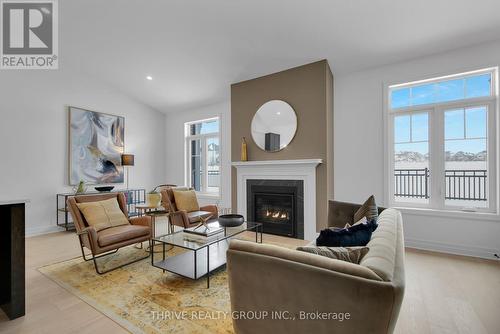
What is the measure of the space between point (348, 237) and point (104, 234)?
2662 mm

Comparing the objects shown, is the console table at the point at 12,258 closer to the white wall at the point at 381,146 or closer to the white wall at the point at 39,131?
the white wall at the point at 39,131

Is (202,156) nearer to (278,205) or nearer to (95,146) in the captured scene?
(95,146)

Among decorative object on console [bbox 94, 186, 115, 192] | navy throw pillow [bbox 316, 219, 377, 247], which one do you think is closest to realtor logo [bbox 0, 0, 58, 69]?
decorative object on console [bbox 94, 186, 115, 192]

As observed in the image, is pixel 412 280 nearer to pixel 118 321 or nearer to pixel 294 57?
pixel 118 321

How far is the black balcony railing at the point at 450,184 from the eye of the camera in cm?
332

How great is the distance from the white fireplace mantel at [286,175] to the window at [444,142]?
1.22m

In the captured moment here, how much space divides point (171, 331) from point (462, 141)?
4.22 metres

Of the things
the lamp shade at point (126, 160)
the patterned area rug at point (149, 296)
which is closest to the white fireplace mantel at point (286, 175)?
the patterned area rug at point (149, 296)

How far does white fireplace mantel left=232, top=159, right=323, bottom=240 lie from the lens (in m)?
3.86

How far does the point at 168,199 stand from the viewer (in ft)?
13.1

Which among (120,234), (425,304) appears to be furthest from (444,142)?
(120,234)

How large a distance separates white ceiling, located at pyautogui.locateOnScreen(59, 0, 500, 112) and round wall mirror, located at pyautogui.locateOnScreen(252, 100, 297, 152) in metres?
0.67

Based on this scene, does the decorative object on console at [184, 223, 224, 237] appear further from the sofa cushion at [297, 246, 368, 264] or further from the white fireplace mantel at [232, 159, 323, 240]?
the sofa cushion at [297, 246, 368, 264]

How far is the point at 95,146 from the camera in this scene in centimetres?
514
